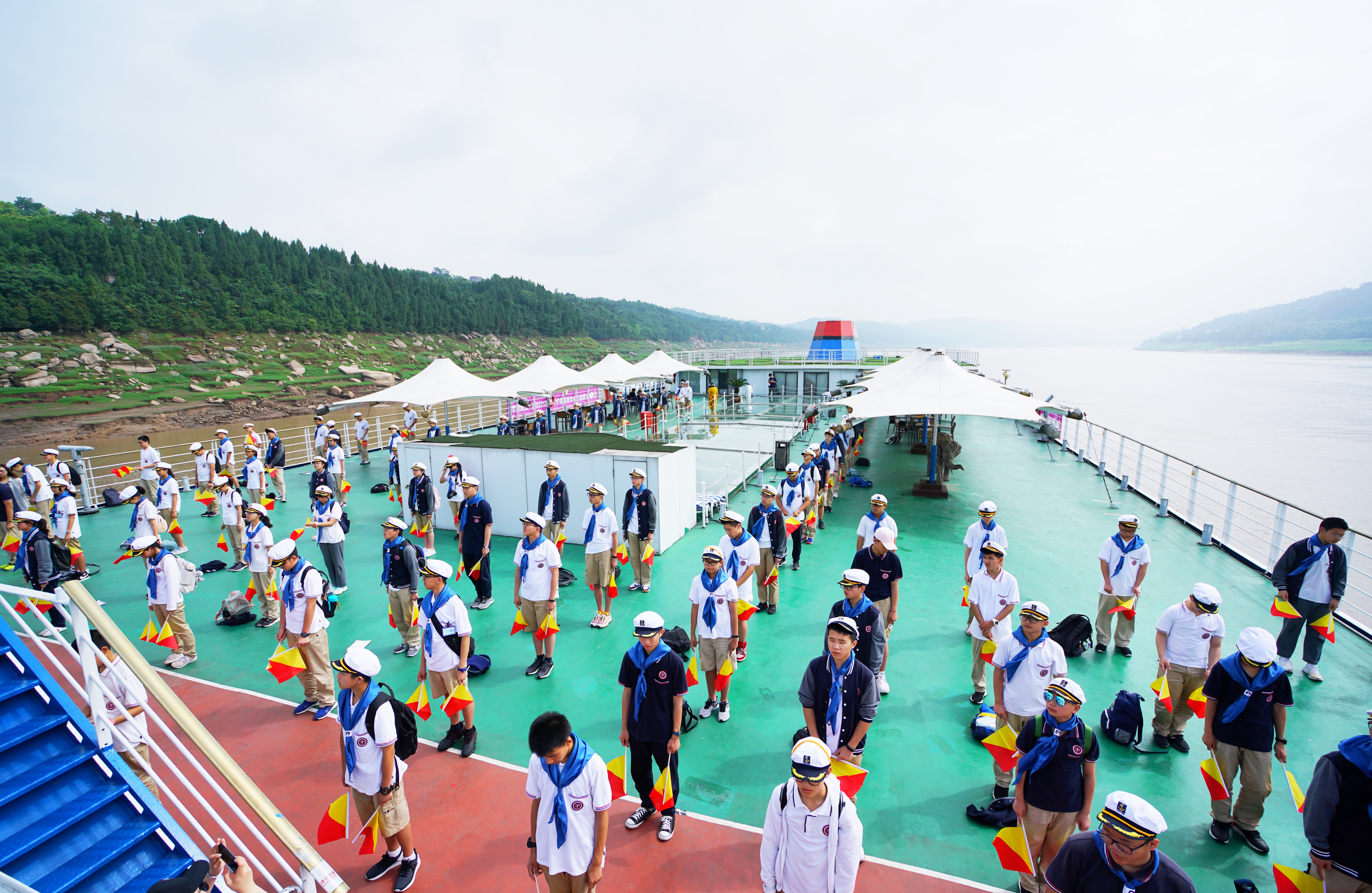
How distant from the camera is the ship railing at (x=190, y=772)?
3.05m

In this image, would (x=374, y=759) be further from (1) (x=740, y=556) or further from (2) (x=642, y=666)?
(1) (x=740, y=556)

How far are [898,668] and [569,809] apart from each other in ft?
14.8

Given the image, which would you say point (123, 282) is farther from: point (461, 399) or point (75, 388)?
point (461, 399)

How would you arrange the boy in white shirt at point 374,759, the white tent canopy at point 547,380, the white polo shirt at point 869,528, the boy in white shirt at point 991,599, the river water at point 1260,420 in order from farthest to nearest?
the river water at point 1260,420 < the white tent canopy at point 547,380 < the white polo shirt at point 869,528 < the boy in white shirt at point 991,599 < the boy in white shirt at point 374,759

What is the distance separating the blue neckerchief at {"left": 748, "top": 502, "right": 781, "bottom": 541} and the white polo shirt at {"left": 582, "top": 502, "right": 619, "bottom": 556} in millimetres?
1802

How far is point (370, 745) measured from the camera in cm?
366

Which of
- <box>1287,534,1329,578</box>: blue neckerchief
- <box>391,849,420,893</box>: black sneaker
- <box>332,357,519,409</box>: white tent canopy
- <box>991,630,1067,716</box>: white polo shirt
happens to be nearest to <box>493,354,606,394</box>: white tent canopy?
<box>332,357,519,409</box>: white tent canopy

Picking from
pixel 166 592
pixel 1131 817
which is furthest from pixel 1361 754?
pixel 166 592

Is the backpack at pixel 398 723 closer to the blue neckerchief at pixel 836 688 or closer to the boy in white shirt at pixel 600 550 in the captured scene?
the blue neckerchief at pixel 836 688

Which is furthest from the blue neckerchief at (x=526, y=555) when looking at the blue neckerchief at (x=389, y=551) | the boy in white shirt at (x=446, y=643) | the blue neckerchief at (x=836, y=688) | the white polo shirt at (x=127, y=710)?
the blue neckerchief at (x=836, y=688)

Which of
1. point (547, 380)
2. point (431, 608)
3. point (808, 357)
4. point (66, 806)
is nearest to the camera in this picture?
point (66, 806)

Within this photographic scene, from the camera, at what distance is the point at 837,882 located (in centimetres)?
279

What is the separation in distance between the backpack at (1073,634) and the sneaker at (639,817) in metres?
4.78

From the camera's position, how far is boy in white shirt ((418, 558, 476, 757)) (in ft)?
16.5
